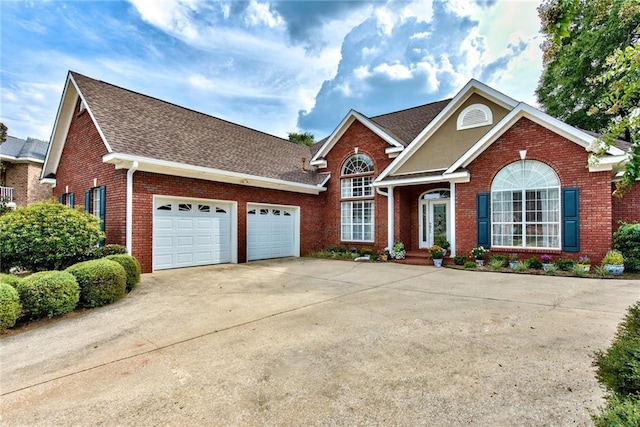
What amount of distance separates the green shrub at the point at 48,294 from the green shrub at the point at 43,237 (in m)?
2.65

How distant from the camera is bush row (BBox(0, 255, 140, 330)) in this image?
511 centimetres

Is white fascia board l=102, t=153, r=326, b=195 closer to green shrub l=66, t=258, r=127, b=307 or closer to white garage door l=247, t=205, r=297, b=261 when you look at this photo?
white garage door l=247, t=205, r=297, b=261

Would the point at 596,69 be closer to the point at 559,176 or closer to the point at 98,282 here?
the point at 559,176

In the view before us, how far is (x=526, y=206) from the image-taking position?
10.3 m

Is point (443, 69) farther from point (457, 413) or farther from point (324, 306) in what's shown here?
point (457, 413)

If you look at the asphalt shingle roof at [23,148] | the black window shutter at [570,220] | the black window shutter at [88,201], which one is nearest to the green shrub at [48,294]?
the black window shutter at [88,201]

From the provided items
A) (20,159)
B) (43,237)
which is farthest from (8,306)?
(20,159)

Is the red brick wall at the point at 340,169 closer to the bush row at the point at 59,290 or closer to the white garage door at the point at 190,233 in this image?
the white garage door at the point at 190,233

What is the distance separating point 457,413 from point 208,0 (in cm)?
1177

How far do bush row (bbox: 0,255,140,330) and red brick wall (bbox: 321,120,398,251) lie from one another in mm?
10189

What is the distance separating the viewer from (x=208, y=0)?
9.53 m

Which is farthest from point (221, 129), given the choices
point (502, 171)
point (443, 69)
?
point (502, 171)

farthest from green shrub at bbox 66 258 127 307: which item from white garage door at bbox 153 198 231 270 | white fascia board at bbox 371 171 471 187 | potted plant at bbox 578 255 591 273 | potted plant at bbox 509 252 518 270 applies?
potted plant at bbox 578 255 591 273

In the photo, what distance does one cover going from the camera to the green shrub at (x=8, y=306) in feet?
Answer: 16.2
